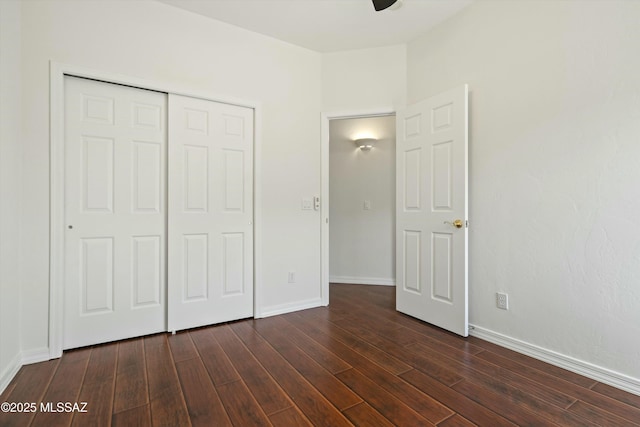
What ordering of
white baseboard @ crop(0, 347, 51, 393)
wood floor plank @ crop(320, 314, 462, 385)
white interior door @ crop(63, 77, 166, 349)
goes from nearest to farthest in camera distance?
white baseboard @ crop(0, 347, 51, 393)
wood floor plank @ crop(320, 314, 462, 385)
white interior door @ crop(63, 77, 166, 349)

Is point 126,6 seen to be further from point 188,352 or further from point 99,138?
point 188,352

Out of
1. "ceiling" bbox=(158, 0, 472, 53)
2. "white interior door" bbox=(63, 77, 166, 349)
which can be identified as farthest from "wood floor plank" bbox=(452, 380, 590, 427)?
"ceiling" bbox=(158, 0, 472, 53)

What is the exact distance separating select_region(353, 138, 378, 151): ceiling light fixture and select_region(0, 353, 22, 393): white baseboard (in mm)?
3972

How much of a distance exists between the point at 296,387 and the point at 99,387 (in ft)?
3.73

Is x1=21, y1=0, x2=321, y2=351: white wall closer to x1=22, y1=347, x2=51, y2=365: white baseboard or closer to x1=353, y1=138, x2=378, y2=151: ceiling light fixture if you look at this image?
x1=22, y1=347, x2=51, y2=365: white baseboard

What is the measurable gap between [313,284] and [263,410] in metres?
1.72

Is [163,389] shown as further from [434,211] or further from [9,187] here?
[434,211]

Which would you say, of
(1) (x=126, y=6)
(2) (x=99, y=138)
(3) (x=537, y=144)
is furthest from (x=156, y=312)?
(3) (x=537, y=144)

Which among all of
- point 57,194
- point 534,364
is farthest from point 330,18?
point 534,364

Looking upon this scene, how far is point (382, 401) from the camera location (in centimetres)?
158

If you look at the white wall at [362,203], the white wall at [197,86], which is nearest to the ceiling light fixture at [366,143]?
the white wall at [362,203]

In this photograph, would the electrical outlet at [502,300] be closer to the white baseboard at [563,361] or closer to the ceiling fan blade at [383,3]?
the white baseboard at [563,361]

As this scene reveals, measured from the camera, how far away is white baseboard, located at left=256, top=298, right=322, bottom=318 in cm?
292

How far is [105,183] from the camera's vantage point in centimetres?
229
